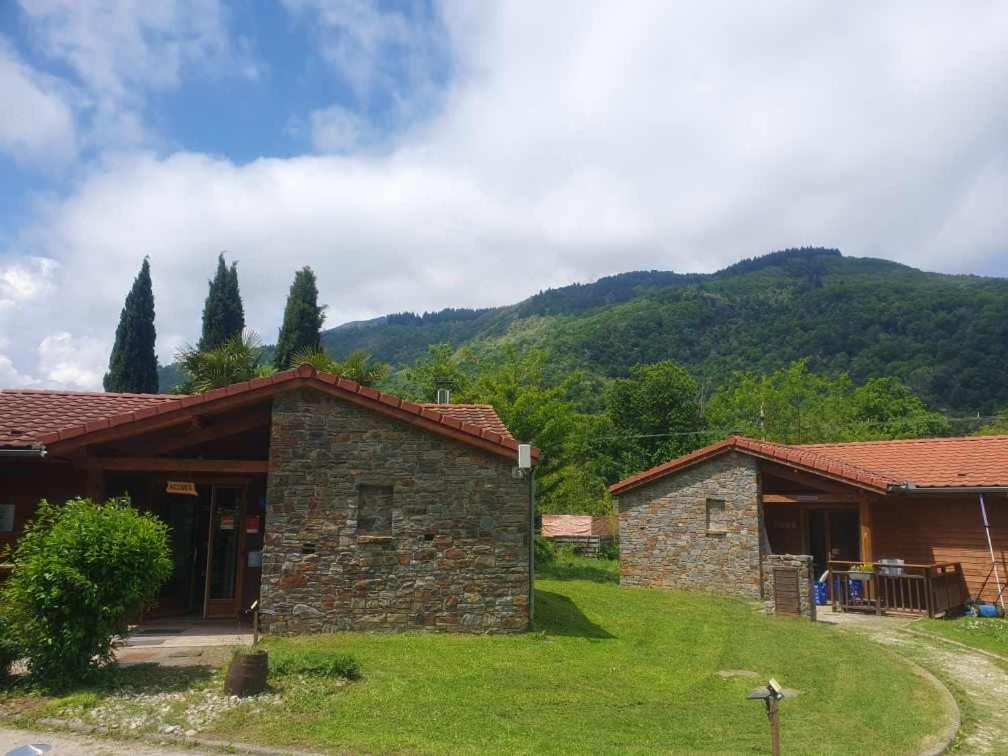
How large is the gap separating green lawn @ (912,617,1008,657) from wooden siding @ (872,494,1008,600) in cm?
189

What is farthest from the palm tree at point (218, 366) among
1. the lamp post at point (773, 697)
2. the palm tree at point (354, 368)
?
the lamp post at point (773, 697)

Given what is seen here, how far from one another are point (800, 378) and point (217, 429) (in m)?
45.7

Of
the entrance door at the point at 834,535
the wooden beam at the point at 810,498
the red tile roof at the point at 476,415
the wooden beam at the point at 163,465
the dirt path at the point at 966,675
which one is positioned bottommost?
the dirt path at the point at 966,675

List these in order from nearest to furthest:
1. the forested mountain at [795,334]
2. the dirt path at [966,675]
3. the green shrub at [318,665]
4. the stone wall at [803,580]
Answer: the dirt path at [966,675], the green shrub at [318,665], the stone wall at [803,580], the forested mountain at [795,334]

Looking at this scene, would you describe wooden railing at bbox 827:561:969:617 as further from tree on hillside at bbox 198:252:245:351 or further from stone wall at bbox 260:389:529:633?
tree on hillside at bbox 198:252:245:351

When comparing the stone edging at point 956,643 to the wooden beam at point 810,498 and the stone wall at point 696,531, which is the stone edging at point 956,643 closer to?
the wooden beam at point 810,498

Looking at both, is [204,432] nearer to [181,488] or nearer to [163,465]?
[163,465]

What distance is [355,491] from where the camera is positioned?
476 inches

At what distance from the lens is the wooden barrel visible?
327 inches

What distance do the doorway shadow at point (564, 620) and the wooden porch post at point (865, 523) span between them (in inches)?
298

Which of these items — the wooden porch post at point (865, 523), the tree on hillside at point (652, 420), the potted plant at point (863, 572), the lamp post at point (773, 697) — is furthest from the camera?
the tree on hillside at point (652, 420)

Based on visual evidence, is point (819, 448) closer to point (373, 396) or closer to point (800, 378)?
point (373, 396)

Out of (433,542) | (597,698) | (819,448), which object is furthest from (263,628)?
(819,448)

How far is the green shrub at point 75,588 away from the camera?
8.44 meters
